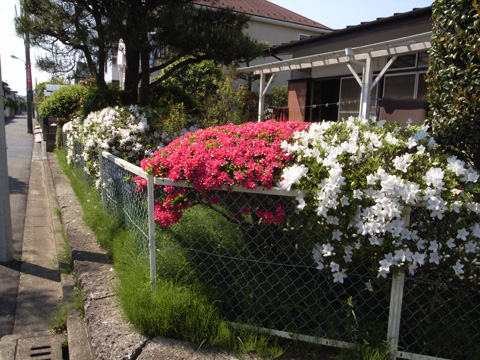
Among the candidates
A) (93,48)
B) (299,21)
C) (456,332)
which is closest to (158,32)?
(93,48)

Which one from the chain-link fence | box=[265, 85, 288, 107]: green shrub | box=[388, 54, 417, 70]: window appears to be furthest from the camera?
box=[265, 85, 288, 107]: green shrub

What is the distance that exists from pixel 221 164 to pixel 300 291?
1049 mm

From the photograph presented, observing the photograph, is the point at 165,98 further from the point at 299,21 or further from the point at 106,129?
the point at 299,21

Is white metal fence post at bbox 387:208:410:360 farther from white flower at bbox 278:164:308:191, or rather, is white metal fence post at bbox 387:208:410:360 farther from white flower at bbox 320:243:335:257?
white flower at bbox 278:164:308:191

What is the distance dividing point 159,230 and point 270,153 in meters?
1.13

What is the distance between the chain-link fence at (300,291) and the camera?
2254 mm

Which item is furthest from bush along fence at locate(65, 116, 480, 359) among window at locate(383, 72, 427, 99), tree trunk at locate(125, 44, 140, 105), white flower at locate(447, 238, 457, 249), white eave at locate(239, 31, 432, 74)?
window at locate(383, 72, 427, 99)

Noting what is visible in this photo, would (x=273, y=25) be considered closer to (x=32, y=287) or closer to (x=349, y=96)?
(x=349, y=96)

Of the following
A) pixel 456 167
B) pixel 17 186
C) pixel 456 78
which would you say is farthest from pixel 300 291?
pixel 17 186

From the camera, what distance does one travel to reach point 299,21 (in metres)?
17.4

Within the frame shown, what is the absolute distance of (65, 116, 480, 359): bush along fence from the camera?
2082 millimetres

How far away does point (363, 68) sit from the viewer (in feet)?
23.0

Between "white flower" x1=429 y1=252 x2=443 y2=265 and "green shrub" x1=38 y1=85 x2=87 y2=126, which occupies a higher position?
"green shrub" x1=38 y1=85 x2=87 y2=126

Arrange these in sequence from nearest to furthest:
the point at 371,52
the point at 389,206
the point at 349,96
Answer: the point at 389,206
the point at 371,52
the point at 349,96
